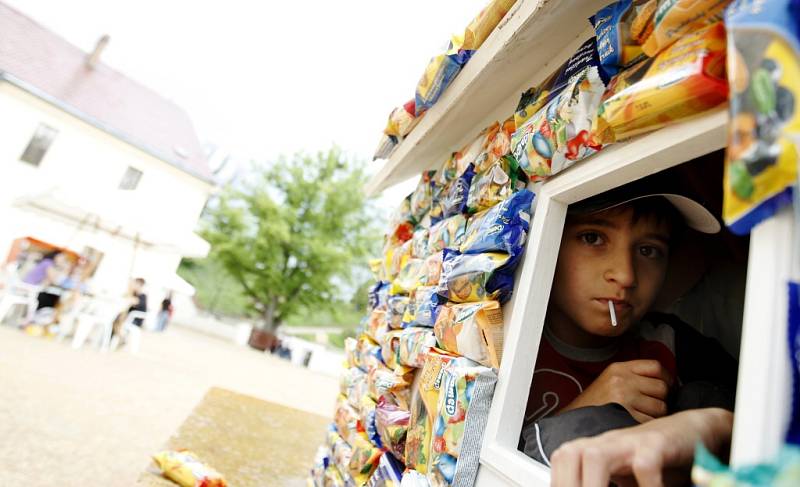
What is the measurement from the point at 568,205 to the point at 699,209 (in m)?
0.40

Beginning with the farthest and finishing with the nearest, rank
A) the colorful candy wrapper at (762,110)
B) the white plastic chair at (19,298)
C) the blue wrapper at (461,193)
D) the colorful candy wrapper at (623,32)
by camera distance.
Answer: the white plastic chair at (19,298) → the blue wrapper at (461,193) → the colorful candy wrapper at (623,32) → the colorful candy wrapper at (762,110)

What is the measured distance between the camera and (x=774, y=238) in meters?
0.58

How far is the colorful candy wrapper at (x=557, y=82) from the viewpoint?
112cm

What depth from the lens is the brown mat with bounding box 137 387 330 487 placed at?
2580mm

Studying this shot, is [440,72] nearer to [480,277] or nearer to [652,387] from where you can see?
[480,277]

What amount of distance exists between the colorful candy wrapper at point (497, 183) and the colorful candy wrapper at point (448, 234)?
9cm

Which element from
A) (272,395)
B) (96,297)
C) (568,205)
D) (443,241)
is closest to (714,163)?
(568,205)

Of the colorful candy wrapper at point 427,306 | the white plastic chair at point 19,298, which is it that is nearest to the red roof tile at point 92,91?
the white plastic chair at point 19,298

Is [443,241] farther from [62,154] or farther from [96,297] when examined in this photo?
[62,154]

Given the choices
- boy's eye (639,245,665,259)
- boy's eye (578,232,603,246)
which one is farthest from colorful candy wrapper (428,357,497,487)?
boy's eye (639,245,665,259)

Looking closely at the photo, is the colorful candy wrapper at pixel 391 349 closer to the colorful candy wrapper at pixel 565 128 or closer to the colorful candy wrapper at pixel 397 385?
the colorful candy wrapper at pixel 397 385

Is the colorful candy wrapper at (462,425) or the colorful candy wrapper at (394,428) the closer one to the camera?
the colorful candy wrapper at (462,425)

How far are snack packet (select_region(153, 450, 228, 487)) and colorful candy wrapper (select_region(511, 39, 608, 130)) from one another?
224 cm

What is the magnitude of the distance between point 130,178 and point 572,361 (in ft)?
49.5
